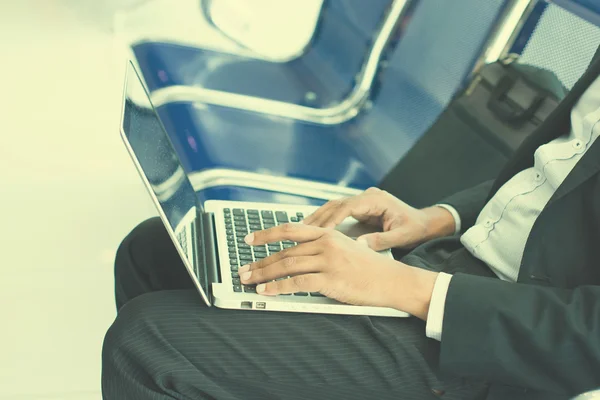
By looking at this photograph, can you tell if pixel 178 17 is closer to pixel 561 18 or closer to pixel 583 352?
pixel 561 18

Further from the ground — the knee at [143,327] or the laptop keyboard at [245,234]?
the laptop keyboard at [245,234]

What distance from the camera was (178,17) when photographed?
3654mm

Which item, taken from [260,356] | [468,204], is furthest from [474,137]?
[260,356]

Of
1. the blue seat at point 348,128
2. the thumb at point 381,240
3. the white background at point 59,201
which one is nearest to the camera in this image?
the thumb at point 381,240

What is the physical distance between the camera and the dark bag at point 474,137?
1.87 metres

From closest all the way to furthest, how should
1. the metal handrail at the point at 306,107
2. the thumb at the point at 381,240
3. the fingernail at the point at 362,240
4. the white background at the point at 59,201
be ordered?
1. the fingernail at the point at 362,240
2. the thumb at the point at 381,240
3. the white background at the point at 59,201
4. the metal handrail at the point at 306,107

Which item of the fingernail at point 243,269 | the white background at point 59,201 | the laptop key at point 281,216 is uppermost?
the fingernail at point 243,269

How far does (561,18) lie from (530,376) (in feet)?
3.50

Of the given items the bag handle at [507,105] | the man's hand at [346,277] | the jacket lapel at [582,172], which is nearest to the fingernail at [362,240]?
the man's hand at [346,277]

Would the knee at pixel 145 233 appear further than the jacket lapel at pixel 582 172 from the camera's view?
Yes

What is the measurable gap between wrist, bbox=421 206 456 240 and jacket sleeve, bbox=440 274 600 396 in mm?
385

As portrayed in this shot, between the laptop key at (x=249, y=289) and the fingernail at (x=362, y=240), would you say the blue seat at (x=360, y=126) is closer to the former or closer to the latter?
the fingernail at (x=362, y=240)

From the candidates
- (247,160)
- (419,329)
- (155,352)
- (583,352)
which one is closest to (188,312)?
(155,352)

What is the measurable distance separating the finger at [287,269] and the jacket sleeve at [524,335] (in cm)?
21
